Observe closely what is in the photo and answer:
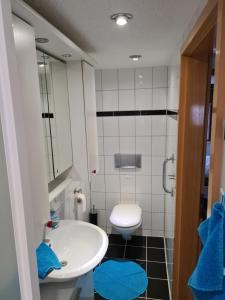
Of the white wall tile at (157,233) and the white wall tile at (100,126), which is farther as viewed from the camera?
the white wall tile at (157,233)

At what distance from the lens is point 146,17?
3.77 feet

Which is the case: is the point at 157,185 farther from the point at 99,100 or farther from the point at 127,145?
the point at 99,100

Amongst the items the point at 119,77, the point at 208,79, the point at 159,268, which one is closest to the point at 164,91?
the point at 119,77

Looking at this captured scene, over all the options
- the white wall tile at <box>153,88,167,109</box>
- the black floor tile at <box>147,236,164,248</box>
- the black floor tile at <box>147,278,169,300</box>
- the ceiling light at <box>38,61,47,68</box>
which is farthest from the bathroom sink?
the white wall tile at <box>153,88,167,109</box>

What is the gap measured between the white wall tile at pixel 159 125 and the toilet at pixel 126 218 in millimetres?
985

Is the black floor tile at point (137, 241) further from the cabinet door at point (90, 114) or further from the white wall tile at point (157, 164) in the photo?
the cabinet door at point (90, 114)

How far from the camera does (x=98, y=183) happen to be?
9.93 feet

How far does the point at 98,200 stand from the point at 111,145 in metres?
0.79

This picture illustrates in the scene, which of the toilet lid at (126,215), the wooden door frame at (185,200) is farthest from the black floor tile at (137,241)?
the wooden door frame at (185,200)

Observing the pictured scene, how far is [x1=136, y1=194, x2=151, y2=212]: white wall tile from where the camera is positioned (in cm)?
296

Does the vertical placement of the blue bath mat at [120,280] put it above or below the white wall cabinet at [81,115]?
below

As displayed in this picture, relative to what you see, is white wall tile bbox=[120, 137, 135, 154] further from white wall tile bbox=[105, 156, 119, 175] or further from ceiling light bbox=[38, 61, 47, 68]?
ceiling light bbox=[38, 61, 47, 68]

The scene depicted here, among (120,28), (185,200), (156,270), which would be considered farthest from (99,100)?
(156,270)

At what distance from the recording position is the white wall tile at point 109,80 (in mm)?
2745
